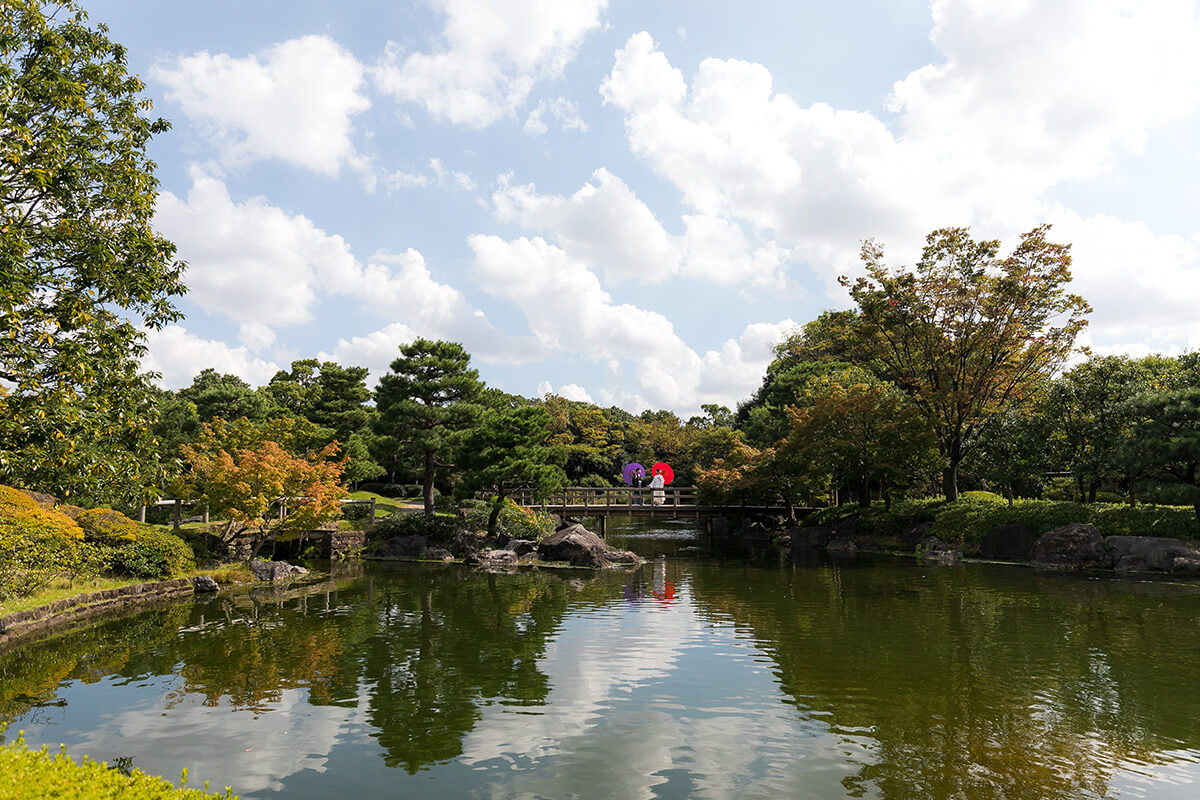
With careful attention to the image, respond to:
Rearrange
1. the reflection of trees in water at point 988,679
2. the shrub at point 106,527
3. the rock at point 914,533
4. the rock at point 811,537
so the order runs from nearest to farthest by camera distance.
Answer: the reflection of trees in water at point 988,679
the shrub at point 106,527
the rock at point 914,533
the rock at point 811,537

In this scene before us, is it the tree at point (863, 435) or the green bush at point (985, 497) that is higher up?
the tree at point (863, 435)

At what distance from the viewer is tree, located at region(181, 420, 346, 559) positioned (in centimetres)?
2106

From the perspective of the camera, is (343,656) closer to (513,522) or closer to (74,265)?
(74,265)

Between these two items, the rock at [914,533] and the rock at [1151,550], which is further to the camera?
the rock at [914,533]

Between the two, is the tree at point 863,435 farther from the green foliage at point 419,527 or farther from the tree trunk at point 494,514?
the green foliage at point 419,527

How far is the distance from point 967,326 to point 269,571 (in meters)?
29.7

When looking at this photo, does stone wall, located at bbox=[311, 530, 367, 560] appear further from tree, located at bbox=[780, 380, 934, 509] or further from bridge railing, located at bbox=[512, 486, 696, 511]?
tree, located at bbox=[780, 380, 934, 509]

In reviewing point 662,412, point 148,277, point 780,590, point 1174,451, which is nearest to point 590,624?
point 780,590

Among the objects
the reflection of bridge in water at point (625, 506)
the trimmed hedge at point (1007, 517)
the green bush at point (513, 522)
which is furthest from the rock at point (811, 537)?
the green bush at point (513, 522)

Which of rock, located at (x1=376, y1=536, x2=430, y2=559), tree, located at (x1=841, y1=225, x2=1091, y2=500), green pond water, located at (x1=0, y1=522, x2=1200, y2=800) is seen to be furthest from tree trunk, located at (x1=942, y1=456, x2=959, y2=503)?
rock, located at (x1=376, y1=536, x2=430, y2=559)

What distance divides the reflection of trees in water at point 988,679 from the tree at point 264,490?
13581mm

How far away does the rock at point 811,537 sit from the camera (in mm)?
35469

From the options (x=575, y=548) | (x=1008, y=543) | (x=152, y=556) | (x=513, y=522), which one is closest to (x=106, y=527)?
(x=152, y=556)

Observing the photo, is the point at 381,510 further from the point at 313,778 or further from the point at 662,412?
the point at 662,412
